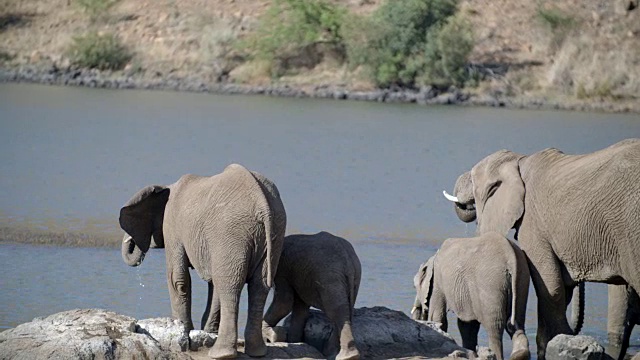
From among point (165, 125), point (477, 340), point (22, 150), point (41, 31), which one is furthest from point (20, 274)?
point (41, 31)

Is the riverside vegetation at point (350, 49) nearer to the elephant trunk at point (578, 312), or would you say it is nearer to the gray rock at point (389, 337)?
the elephant trunk at point (578, 312)

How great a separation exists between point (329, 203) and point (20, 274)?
293 inches

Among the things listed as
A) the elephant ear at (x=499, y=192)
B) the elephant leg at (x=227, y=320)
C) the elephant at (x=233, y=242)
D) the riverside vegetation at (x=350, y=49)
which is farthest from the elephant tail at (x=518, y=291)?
the riverside vegetation at (x=350, y=49)

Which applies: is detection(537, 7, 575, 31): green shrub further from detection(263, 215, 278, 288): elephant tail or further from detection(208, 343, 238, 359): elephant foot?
detection(208, 343, 238, 359): elephant foot

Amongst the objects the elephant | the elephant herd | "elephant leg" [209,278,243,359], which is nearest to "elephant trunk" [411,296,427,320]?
the elephant herd

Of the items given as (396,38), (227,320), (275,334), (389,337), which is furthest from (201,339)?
(396,38)

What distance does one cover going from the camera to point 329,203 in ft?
69.2

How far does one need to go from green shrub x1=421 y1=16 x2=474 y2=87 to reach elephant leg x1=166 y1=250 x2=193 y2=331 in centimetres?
2875

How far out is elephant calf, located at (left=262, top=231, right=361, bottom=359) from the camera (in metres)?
9.45

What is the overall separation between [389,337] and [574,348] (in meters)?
1.34

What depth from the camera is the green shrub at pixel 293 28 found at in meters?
40.1

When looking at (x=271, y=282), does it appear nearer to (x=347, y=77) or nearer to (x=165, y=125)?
(x=165, y=125)

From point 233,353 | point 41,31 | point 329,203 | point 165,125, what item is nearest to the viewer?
point 233,353

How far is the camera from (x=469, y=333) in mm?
10695
